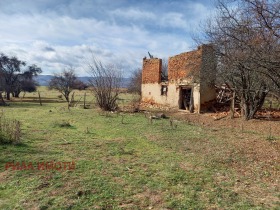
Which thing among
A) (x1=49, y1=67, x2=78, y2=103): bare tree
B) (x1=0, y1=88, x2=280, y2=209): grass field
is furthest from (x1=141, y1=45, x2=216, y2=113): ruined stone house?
(x1=49, y1=67, x2=78, y2=103): bare tree

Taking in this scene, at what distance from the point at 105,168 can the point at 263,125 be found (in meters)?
8.34

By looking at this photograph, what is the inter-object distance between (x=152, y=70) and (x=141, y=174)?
15971mm

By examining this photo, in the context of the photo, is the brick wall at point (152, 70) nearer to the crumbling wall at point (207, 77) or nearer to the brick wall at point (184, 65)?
the brick wall at point (184, 65)

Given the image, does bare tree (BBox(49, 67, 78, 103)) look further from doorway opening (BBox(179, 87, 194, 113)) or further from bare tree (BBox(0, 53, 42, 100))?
doorway opening (BBox(179, 87, 194, 113))

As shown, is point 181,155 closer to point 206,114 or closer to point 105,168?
point 105,168

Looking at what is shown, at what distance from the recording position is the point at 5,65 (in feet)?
118

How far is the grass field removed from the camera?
3.61m

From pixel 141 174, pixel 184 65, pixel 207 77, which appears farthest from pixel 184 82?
pixel 141 174

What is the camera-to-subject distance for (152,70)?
2014 centimetres

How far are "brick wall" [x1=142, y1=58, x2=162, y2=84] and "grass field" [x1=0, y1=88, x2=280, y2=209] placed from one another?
11979 mm

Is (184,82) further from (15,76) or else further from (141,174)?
(15,76)

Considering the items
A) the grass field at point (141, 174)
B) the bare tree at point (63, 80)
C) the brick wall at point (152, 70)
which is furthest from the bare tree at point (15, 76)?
the grass field at point (141, 174)

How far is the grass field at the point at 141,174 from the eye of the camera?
3613mm

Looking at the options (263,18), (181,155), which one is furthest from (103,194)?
(263,18)
